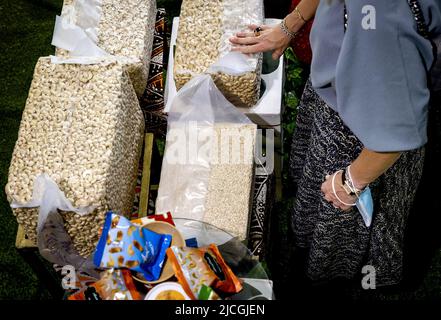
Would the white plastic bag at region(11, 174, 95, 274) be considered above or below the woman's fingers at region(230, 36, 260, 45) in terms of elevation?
below

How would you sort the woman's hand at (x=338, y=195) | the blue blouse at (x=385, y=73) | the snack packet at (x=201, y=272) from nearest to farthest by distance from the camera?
the blue blouse at (x=385, y=73) < the snack packet at (x=201, y=272) < the woman's hand at (x=338, y=195)

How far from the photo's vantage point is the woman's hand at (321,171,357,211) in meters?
1.42

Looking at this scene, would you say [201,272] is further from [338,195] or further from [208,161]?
[208,161]

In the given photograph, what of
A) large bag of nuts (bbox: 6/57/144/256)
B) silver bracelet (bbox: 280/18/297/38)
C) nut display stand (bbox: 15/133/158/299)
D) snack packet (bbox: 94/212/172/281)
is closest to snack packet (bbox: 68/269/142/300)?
snack packet (bbox: 94/212/172/281)

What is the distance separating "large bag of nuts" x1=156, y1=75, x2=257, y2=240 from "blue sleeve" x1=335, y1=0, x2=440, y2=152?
2.25 ft

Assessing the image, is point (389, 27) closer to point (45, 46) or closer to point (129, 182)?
point (129, 182)

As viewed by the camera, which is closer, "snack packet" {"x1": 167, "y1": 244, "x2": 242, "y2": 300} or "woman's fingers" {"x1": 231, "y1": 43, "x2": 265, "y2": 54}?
"snack packet" {"x1": 167, "y1": 244, "x2": 242, "y2": 300}

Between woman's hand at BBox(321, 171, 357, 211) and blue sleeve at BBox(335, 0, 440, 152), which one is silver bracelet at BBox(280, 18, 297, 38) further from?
blue sleeve at BBox(335, 0, 440, 152)

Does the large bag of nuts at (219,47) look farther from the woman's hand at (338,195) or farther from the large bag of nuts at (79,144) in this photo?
the woman's hand at (338,195)

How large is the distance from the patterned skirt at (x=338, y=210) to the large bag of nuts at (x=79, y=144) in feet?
1.88

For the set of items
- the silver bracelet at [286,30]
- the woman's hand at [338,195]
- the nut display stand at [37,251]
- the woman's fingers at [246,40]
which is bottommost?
the nut display stand at [37,251]

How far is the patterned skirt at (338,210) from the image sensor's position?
4.75 ft

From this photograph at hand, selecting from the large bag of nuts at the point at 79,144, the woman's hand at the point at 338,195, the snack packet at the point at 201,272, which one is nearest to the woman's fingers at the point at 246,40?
the large bag of nuts at the point at 79,144

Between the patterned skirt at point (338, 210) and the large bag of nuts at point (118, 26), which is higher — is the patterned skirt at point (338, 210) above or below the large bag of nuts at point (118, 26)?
below
